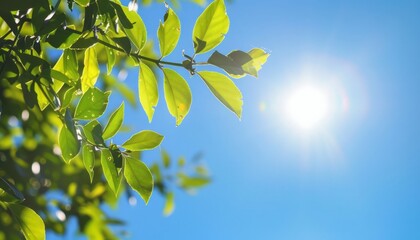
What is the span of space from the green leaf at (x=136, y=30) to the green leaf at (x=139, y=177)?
15 centimetres

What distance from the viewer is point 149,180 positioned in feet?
2.11

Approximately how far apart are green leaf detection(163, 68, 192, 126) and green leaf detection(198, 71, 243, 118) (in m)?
0.04

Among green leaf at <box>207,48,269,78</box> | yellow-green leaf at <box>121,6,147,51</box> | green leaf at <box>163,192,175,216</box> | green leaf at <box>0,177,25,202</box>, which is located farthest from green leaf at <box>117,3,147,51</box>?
green leaf at <box>163,192,175,216</box>

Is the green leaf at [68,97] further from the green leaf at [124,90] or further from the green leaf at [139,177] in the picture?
the green leaf at [124,90]

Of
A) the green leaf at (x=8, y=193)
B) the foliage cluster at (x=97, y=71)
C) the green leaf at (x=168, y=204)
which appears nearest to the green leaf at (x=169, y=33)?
the foliage cluster at (x=97, y=71)

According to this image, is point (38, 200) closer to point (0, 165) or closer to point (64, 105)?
point (0, 165)

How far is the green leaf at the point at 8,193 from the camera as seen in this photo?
0.57 metres

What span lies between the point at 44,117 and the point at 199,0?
1199 mm

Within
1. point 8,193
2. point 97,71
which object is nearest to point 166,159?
point 97,71

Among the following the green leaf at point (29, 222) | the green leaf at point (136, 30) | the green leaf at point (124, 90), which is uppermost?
the green leaf at point (124, 90)

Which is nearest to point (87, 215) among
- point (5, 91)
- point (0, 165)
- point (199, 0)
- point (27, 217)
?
point (0, 165)

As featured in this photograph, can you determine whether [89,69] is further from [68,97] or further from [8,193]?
[8,193]

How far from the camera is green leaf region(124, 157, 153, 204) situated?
64 centimetres

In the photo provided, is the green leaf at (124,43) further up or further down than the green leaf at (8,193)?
further up
